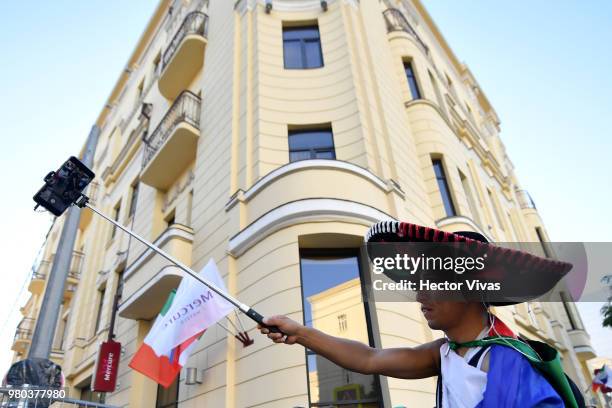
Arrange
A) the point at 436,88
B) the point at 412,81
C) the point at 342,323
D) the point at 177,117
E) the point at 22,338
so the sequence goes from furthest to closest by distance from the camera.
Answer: the point at 22,338 < the point at 436,88 < the point at 412,81 < the point at 177,117 < the point at 342,323

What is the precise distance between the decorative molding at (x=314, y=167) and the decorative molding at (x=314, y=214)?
32.2 inches

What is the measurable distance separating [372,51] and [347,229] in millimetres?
6150

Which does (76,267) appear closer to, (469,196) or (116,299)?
(116,299)

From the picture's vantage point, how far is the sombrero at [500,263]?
155 cm

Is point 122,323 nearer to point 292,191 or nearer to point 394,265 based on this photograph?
point 292,191

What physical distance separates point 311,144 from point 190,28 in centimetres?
790

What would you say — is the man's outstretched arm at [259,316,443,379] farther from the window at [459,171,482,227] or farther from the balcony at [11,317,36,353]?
the balcony at [11,317,36,353]

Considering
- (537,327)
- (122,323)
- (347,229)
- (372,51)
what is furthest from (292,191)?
(537,327)

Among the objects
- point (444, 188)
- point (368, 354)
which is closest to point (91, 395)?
point (444, 188)

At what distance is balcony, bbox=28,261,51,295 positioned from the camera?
25219mm

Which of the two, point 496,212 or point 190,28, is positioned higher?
point 190,28

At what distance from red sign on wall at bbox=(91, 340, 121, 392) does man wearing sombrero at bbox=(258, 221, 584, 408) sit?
35.0ft

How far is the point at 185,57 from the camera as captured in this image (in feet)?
46.2

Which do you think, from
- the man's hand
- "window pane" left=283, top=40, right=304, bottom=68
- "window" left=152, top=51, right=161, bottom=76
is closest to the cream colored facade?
"window pane" left=283, top=40, right=304, bottom=68
